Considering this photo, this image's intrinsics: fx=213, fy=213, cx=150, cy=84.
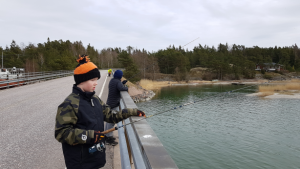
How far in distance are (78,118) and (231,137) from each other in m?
16.2

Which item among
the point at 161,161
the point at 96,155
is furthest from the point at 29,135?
the point at 161,161

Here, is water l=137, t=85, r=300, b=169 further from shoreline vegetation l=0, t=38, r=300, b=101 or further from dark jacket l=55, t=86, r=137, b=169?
shoreline vegetation l=0, t=38, r=300, b=101

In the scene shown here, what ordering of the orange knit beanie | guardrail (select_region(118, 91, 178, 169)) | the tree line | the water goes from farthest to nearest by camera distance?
the tree line < the water < the orange knit beanie < guardrail (select_region(118, 91, 178, 169))

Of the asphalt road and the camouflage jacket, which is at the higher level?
the camouflage jacket

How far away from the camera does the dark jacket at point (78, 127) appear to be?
1.98 meters

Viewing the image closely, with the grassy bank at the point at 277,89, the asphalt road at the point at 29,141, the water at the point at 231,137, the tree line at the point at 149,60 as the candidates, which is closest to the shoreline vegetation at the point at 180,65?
the tree line at the point at 149,60

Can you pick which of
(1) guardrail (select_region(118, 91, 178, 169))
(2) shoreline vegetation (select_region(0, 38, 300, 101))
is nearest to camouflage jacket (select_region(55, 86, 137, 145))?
(1) guardrail (select_region(118, 91, 178, 169))

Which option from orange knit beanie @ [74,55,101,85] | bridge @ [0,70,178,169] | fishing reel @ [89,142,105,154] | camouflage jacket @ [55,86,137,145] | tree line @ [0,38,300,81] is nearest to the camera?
bridge @ [0,70,178,169]

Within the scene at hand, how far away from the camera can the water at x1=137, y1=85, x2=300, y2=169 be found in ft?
41.2

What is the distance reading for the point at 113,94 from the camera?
5387 millimetres

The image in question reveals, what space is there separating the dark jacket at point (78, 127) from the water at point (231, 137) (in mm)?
6510

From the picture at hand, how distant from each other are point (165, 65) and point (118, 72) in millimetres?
83287

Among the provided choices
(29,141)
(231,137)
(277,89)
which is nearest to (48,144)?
(29,141)

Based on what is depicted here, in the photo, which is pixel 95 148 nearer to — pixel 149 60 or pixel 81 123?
pixel 81 123
